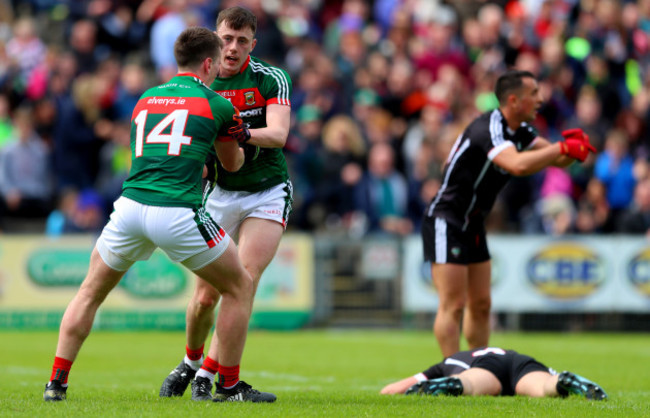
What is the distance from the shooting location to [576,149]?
27.5 ft

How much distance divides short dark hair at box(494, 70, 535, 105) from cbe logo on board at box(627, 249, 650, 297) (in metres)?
8.67

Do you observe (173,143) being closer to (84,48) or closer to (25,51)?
(84,48)

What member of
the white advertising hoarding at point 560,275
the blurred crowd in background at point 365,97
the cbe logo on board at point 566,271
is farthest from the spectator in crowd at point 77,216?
the cbe logo on board at point 566,271

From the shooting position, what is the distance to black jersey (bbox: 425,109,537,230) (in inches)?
372

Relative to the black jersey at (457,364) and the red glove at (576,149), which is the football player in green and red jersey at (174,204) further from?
the red glove at (576,149)

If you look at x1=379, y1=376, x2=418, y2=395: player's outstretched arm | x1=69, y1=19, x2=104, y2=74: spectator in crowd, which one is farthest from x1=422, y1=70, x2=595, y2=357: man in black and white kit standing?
x1=69, y1=19, x2=104, y2=74: spectator in crowd

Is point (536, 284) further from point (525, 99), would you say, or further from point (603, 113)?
point (525, 99)

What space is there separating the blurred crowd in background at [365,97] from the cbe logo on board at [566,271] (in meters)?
0.43

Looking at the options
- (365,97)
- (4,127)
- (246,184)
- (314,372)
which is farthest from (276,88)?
(365,97)

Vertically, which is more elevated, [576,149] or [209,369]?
[576,149]

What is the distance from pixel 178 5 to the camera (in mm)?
19703

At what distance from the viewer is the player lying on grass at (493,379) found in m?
7.76

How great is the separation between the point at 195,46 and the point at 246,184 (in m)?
1.39

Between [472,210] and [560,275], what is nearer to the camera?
[472,210]
